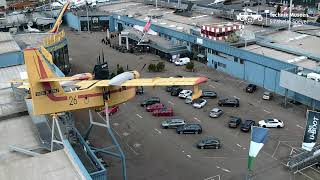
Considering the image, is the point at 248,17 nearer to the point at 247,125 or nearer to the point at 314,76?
the point at 314,76

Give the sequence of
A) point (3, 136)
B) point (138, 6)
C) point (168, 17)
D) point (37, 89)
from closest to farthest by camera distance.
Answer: point (37, 89) → point (3, 136) → point (168, 17) → point (138, 6)

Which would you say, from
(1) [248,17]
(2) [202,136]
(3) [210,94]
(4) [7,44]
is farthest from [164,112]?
(1) [248,17]

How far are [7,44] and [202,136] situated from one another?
105ft

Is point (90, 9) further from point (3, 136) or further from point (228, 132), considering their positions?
point (3, 136)

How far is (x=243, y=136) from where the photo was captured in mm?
41000

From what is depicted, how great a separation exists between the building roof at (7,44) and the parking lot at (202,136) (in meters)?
13.3

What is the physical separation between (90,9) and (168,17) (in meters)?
26.6

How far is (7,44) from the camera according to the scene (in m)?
56.4

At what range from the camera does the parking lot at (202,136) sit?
35219mm

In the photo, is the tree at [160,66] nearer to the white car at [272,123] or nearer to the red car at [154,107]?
the red car at [154,107]

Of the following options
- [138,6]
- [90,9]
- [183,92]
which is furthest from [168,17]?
[183,92]

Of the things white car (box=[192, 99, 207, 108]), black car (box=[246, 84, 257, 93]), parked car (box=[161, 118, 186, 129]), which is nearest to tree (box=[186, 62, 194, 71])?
black car (box=[246, 84, 257, 93])

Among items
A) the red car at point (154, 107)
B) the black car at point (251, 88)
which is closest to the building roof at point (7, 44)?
the red car at point (154, 107)

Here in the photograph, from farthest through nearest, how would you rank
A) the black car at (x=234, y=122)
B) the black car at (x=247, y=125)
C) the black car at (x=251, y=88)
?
1. the black car at (x=251, y=88)
2. the black car at (x=234, y=122)
3. the black car at (x=247, y=125)
